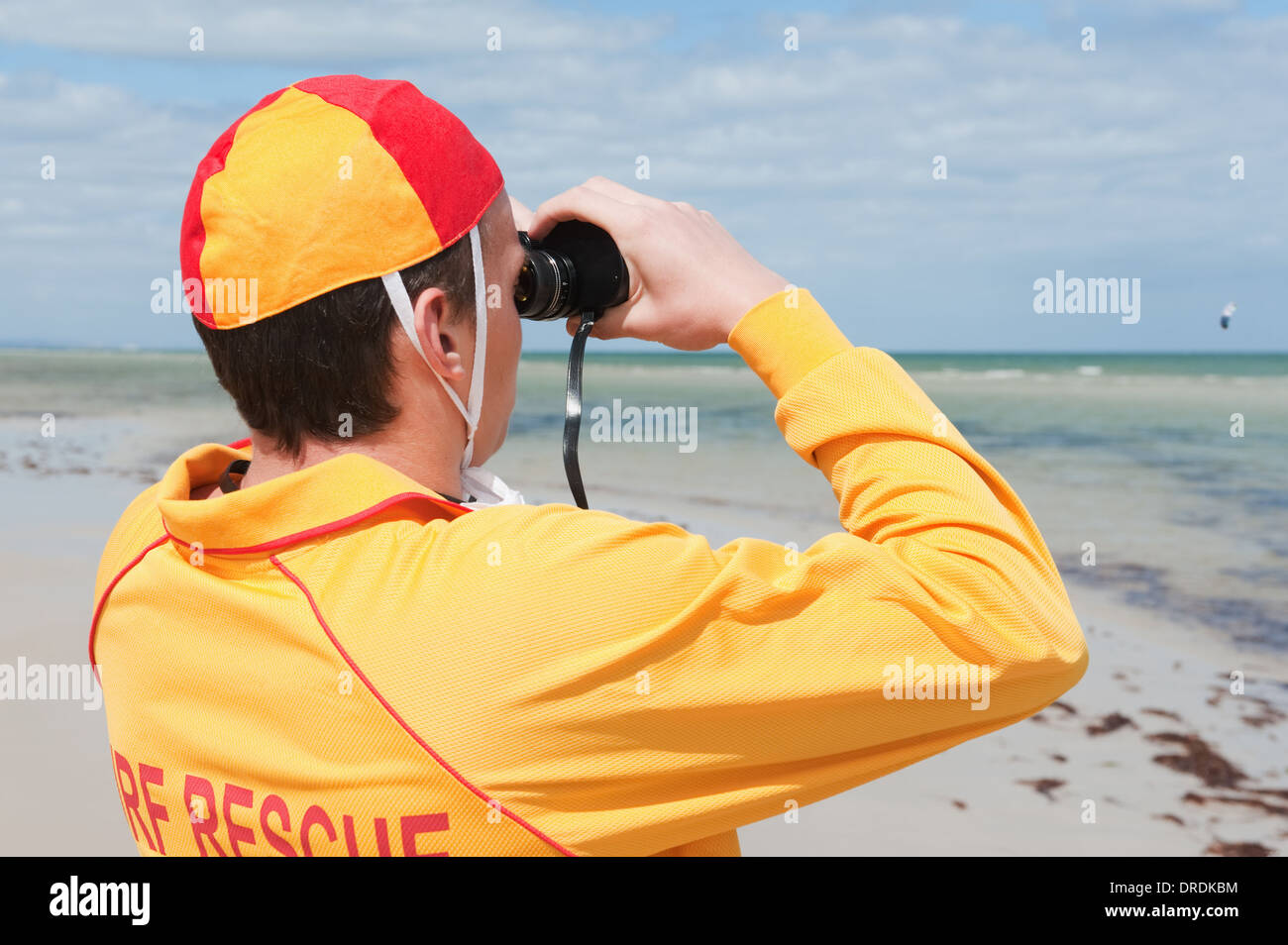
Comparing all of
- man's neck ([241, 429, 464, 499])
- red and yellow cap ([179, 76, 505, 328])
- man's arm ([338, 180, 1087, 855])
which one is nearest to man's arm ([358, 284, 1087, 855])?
man's arm ([338, 180, 1087, 855])

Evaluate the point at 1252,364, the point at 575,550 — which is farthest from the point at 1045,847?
the point at 1252,364

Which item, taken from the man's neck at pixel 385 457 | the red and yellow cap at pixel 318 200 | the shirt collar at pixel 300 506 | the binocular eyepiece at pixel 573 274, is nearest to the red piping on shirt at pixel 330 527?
the shirt collar at pixel 300 506

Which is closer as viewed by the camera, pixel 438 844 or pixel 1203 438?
pixel 438 844

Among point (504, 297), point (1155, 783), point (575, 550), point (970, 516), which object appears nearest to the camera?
point (575, 550)

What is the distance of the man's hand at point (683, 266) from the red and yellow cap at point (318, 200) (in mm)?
233

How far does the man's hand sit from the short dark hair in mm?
232

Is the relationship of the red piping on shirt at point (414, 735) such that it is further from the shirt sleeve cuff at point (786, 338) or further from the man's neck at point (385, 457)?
the shirt sleeve cuff at point (786, 338)

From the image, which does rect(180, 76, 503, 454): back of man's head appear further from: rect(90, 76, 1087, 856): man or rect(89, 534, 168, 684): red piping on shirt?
rect(89, 534, 168, 684): red piping on shirt

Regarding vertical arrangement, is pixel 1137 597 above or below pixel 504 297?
below

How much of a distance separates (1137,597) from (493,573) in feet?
21.5

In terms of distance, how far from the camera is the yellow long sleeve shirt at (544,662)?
1.04 meters

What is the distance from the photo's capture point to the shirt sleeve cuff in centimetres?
133
